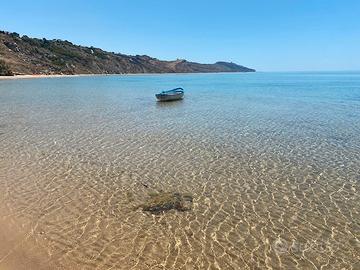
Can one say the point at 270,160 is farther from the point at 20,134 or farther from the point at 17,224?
the point at 20,134

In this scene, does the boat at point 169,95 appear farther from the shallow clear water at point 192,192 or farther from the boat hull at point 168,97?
the shallow clear water at point 192,192

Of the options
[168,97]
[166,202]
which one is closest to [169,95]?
[168,97]

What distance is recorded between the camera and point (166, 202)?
12.4 m

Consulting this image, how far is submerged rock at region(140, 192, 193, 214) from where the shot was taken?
12000 millimetres

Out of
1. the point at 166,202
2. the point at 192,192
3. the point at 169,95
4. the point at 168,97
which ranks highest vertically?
the point at 166,202

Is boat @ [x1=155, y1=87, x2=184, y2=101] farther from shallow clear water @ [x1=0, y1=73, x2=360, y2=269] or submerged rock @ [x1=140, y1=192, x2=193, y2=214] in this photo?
submerged rock @ [x1=140, y1=192, x2=193, y2=214]

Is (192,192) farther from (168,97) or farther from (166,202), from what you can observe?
(168,97)

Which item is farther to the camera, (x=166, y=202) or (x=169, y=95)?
(x=169, y=95)

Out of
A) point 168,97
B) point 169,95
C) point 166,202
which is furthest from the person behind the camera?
point 169,95

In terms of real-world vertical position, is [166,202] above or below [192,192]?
above

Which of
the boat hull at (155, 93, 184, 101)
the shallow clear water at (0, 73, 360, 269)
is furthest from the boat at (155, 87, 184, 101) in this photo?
the shallow clear water at (0, 73, 360, 269)

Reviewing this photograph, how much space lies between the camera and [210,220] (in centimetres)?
1120

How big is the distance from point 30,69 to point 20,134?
125 m

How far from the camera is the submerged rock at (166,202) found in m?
12.0
